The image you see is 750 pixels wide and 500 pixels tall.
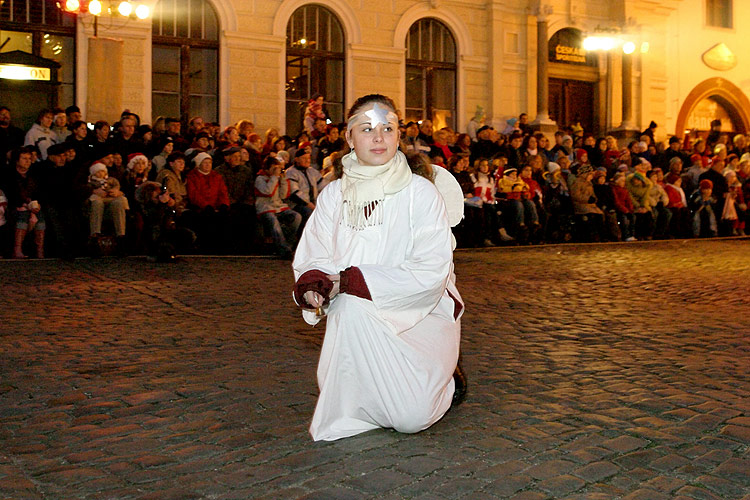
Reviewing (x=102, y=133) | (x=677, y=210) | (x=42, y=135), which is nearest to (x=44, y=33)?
(x=42, y=135)

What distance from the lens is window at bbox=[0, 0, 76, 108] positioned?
17.6 meters

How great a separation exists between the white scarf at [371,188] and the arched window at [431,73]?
18.1m

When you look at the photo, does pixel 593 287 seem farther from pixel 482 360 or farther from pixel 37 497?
pixel 37 497

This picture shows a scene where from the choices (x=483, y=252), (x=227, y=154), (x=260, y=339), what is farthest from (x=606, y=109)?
(x=260, y=339)

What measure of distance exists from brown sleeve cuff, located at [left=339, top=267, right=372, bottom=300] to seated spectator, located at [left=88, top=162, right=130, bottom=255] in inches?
357

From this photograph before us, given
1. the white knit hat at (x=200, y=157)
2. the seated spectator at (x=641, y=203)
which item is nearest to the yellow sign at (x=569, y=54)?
the seated spectator at (x=641, y=203)

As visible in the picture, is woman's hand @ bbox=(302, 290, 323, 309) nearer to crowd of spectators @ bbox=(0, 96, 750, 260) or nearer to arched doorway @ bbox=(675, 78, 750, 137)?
crowd of spectators @ bbox=(0, 96, 750, 260)

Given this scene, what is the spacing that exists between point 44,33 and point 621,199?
1174cm

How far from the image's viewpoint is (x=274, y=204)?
13.8 m

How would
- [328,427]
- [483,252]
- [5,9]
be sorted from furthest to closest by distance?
[5,9] < [483,252] < [328,427]

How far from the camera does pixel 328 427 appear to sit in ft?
13.8

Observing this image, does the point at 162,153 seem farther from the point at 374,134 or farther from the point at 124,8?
the point at 374,134

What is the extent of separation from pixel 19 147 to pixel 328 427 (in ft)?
32.9

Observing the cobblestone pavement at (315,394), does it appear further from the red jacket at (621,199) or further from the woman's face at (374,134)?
the red jacket at (621,199)
